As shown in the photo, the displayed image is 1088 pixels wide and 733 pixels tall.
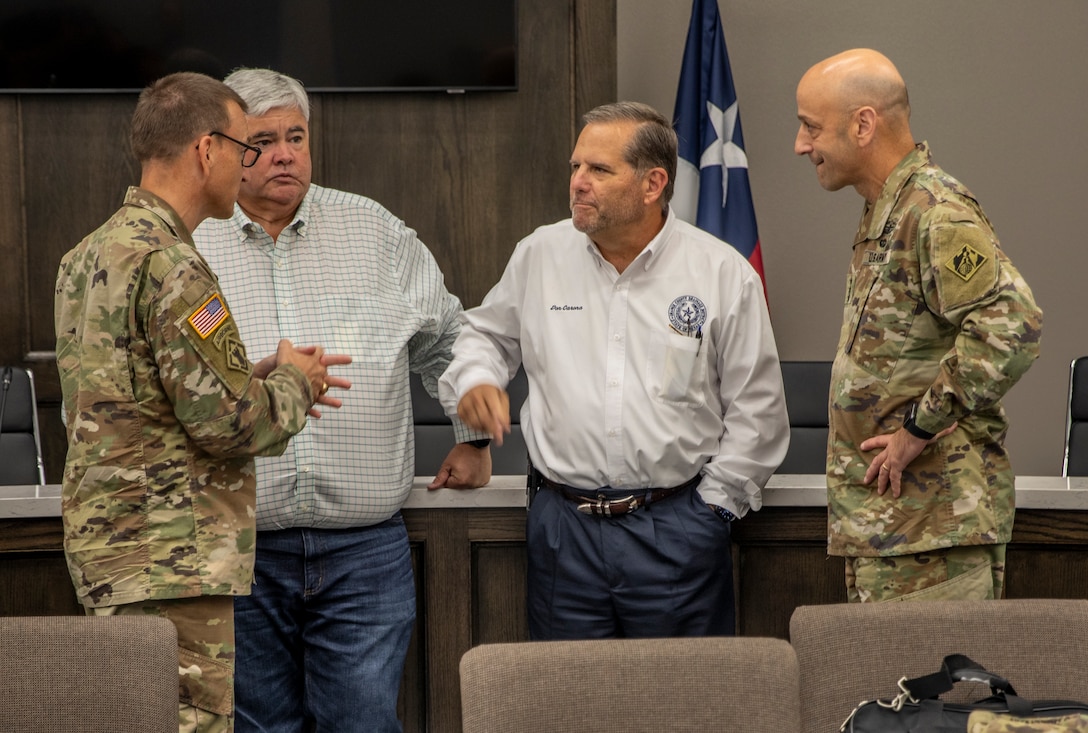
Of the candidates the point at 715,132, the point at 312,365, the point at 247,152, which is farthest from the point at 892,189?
the point at 715,132

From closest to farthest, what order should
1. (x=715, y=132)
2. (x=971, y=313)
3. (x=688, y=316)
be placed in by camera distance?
(x=971, y=313) → (x=688, y=316) → (x=715, y=132)

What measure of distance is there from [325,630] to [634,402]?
78 centimetres

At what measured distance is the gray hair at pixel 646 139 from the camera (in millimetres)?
2461

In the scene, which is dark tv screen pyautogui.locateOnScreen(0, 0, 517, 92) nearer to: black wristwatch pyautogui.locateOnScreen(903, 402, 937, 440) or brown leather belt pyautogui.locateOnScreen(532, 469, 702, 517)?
brown leather belt pyautogui.locateOnScreen(532, 469, 702, 517)

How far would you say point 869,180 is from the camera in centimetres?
224

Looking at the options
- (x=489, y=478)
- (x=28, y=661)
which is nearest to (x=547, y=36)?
(x=489, y=478)

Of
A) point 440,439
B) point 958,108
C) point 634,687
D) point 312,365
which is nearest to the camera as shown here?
point 634,687

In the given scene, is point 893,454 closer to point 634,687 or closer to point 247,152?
point 634,687

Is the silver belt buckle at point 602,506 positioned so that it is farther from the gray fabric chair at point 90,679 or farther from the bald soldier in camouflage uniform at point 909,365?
the gray fabric chair at point 90,679

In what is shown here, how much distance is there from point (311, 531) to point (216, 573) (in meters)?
0.45

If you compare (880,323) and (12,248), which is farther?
(12,248)

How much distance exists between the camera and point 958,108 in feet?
15.0

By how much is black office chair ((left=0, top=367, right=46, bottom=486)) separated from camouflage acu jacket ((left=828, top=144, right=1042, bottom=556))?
211 cm

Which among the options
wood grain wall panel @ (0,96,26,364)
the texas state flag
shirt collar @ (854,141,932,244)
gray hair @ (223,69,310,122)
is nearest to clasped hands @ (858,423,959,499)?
shirt collar @ (854,141,932,244)
